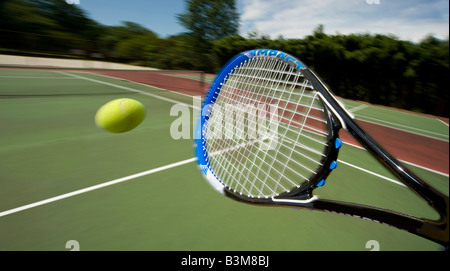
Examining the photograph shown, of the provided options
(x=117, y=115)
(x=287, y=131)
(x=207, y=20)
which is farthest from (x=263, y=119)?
(x=207, y=20)

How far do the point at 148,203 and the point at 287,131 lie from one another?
1.35m

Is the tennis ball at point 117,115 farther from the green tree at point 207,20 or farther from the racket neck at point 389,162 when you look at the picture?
the green tree at point 207,20

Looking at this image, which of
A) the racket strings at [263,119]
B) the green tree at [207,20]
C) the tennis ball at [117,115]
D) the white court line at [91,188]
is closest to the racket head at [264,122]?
the racket strings at [263,119]

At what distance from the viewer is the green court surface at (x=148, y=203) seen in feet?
6.01

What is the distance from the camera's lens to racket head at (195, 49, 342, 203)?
140 centimetres

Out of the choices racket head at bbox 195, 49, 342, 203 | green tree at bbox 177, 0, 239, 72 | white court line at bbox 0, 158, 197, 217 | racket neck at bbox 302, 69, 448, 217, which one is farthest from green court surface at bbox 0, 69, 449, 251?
green tree at bbox 177, 0, 239, 72

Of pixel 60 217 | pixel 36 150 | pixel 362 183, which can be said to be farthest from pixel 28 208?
pixel 362 183

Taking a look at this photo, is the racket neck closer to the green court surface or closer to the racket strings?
the racket strings

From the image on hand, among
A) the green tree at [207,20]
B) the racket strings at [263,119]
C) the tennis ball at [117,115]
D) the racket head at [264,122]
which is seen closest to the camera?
the racket head at [264,122]

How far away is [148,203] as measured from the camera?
7.13ft

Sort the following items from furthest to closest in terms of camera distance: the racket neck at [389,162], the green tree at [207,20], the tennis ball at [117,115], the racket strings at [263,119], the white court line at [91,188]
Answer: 1. the green tree at [207,20]
2. the tennis ball at [117,115]
3. the white court line at [91,188]
4. the racket strings at [263,119]
5. the racket neck at [389,162]

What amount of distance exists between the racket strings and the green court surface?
35 centimetres

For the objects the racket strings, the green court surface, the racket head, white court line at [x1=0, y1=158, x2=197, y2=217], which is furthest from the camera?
white court line at [x1=0, y1=158, x2=197, y2=217]

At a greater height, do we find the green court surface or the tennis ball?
the tennis ball
